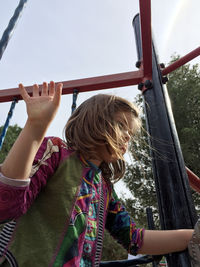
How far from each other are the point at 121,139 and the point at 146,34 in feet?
1.65

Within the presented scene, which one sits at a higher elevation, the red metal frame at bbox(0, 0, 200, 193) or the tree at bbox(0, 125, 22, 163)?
the tree at bbox(0, 125, 22, 163)

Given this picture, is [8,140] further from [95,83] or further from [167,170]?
[167,170]

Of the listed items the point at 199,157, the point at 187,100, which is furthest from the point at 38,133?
the point at 187,100

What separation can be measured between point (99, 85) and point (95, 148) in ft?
1.86

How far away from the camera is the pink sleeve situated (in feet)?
1.39

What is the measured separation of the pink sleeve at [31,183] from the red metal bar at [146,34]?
2.01ft

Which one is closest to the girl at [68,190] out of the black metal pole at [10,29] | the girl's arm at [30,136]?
the girl's arm at [30,136]

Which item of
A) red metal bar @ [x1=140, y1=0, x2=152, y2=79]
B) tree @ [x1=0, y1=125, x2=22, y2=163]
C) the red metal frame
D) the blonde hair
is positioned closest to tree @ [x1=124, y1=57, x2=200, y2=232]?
tree @ [x1=0, y1=125, x2=22, y2=163]

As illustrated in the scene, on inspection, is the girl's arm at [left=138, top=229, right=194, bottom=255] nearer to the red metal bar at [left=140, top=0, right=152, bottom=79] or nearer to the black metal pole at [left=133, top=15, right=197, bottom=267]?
the black metal pole at [left=133, top=15, right=197, bottom=267]

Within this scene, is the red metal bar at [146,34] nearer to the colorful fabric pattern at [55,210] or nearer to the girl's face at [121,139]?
the girl's face at [121,139]

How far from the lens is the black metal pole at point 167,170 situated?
748mm

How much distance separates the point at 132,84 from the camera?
1228 mm

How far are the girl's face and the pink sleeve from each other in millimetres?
153

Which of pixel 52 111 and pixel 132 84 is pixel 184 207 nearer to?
pixel 52 111
